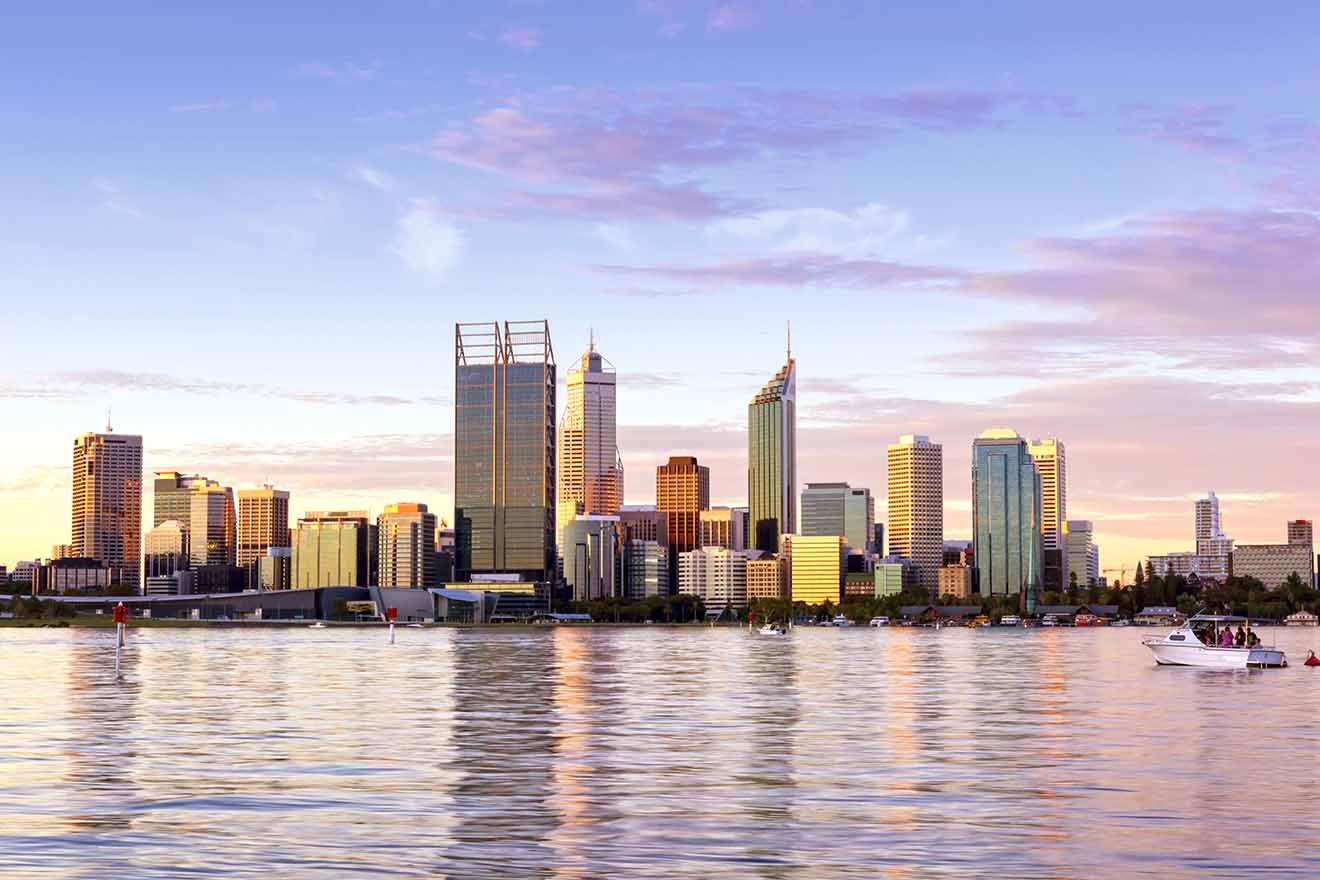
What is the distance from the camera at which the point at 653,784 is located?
4506 centimetres

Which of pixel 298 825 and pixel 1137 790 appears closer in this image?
pixel 298 825

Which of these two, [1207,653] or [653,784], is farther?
[1207,653]

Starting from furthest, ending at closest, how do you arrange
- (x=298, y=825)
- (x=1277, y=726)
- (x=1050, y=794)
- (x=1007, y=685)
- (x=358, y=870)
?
(x=1007, y=685), (x=1277, y=726), (x=1050, y=794), (x=298, y=825), (x=358, y=870)

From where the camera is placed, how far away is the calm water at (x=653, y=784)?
3253 cm

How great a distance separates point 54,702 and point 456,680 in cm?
3355

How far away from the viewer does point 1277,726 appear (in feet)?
223

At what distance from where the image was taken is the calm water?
32531 millimetres

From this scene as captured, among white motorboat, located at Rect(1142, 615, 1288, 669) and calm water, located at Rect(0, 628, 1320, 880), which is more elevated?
calm water, located at Rect(0, 628, 1320, 880)

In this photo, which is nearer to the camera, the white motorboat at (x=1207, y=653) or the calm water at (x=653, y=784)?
the calm water at (x=653, y=784)

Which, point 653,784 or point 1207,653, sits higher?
point 653,784

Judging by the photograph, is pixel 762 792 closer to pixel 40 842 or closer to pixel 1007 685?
pixel 40 842

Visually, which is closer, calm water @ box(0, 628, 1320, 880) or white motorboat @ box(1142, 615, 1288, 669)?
calm water @ box(0, 628, 1320, 880)

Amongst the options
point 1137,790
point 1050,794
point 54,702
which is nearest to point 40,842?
point 1050,794

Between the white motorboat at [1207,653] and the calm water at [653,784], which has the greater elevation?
the calm water at [653,784]
